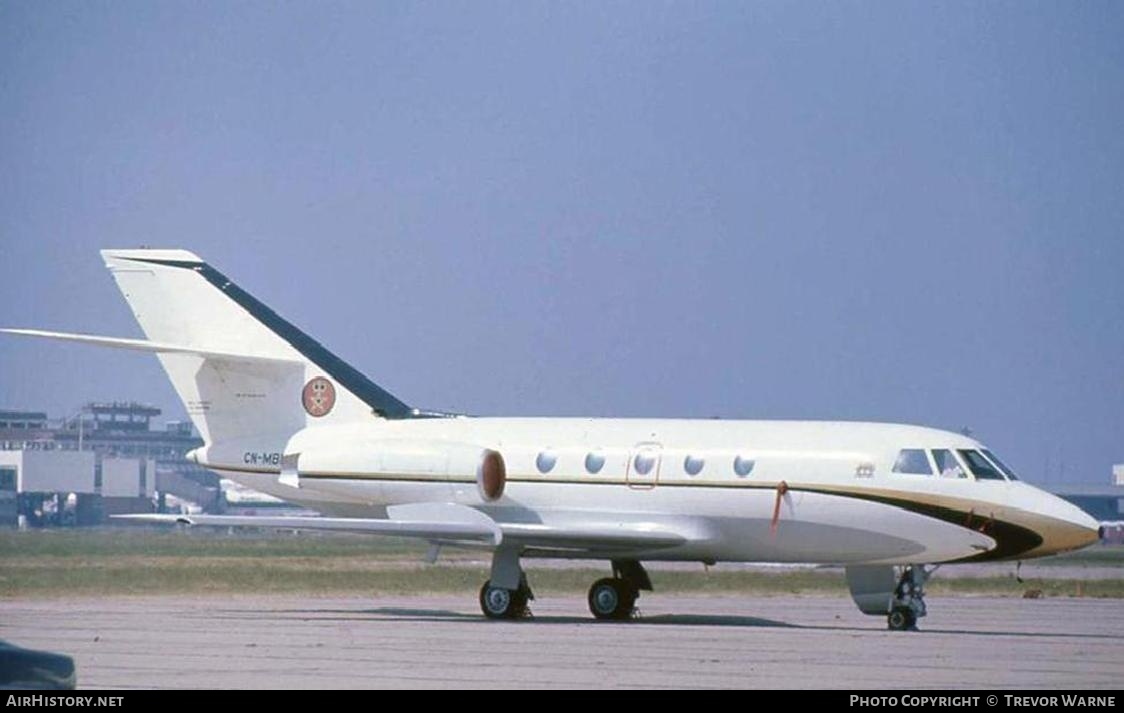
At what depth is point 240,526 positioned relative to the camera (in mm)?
29453

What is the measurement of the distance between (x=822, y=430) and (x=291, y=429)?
31.7 feet

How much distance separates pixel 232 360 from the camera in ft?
120

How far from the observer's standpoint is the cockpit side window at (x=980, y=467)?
3075 cm

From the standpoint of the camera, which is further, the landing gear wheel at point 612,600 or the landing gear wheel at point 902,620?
the landing gear wheel at point 612,600

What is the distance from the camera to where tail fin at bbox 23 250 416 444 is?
36688mm

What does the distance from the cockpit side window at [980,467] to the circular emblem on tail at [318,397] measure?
37.2 feet

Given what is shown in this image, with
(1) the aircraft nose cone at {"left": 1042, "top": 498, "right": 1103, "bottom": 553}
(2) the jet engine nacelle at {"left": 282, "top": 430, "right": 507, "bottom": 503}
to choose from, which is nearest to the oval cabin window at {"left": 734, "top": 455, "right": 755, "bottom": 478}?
(2) the jet engine nacelle at {"left": 282, "top": 430, "right": 507, "bottom": 503}

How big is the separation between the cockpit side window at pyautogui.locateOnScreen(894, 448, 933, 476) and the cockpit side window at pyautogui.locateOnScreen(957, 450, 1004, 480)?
0.54 meters

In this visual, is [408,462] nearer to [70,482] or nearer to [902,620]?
[902,620]

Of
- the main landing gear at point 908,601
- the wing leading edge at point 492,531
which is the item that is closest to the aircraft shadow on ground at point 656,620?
the main landing gear at point 908,601

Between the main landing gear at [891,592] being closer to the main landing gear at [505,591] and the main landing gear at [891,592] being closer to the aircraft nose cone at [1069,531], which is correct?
the aircraft nose cone at [1069,531]

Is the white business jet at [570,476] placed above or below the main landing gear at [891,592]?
above

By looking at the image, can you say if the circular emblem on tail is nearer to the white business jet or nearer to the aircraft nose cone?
the white business jet

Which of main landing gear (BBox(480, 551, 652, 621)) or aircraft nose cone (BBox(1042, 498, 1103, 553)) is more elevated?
aircraft nose cone (BBox(1042, 498, 1103, 553))
